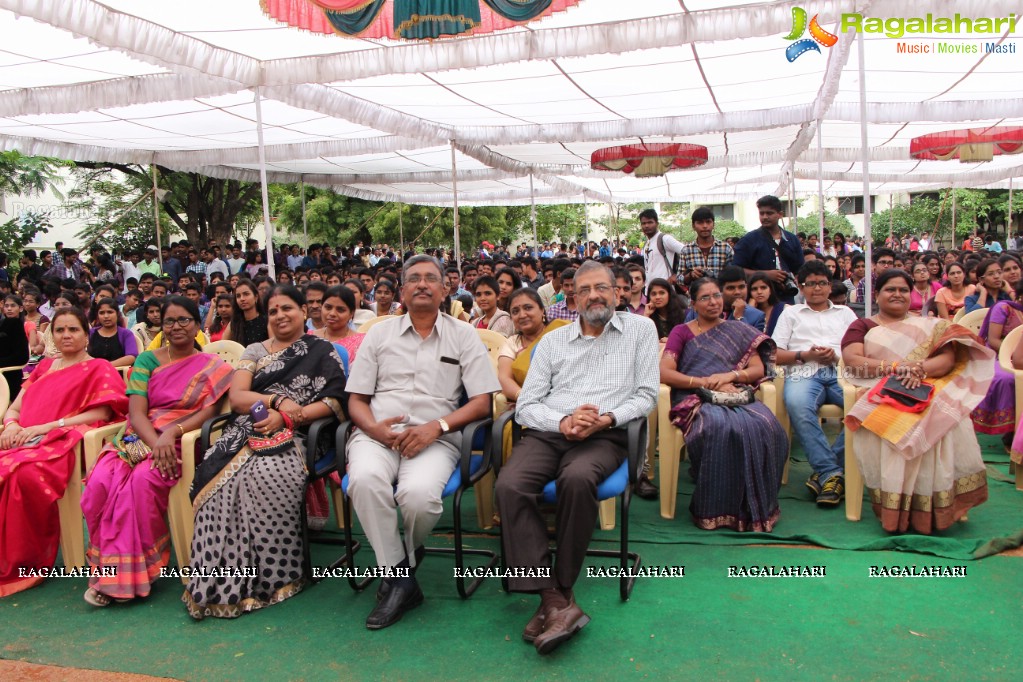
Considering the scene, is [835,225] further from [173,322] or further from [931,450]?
[173,322]

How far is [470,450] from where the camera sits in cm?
317

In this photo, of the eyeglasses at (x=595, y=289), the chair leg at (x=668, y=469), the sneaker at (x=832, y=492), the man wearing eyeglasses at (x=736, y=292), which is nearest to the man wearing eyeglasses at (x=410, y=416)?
the eyeglasses at (x=595, y=289)

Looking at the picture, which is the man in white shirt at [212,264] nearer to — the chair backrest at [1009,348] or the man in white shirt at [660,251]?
Result: the man in white shirt at [660,251]

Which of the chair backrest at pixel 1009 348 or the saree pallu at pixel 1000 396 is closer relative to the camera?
the chair backrest at pixel 1009 348

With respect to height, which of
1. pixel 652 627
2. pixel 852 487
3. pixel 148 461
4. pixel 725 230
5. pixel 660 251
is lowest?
pixel 652 627

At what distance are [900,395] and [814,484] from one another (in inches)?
28.3

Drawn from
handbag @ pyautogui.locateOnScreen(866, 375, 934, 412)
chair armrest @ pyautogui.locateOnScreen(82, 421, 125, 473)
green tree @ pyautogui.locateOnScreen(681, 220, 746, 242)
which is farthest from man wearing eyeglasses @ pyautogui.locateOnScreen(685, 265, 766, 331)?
green tree @ pyautogui.locateOnScreen(681, 220, 746, 242)

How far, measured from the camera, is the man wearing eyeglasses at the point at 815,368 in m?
4.02

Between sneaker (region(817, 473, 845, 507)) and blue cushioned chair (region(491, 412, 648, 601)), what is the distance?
1.18 metres

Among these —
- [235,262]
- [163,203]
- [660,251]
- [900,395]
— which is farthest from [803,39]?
[163,203]

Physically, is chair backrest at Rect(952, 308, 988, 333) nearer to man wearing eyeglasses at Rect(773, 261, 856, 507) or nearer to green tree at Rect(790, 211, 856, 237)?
man wearing eyeglasses at Rect(773, 261, 856, 507)

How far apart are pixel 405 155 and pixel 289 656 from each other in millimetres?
8929

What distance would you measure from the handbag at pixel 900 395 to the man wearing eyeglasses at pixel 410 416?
179cm

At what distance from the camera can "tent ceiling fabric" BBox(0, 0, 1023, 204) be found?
16.2 ft
